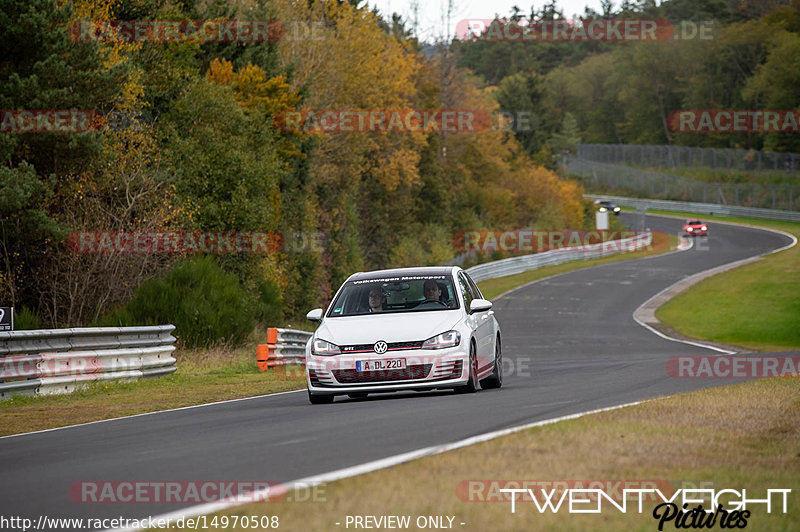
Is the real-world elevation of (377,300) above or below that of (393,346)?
above

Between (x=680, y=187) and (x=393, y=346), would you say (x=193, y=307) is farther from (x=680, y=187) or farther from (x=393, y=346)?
(x=680, y=187)

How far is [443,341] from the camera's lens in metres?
13.7

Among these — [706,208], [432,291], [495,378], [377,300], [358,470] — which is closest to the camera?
[358,470]

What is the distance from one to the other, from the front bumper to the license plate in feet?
0.08

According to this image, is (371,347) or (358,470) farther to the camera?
(371,347)

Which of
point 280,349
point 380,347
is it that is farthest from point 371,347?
point 280,349

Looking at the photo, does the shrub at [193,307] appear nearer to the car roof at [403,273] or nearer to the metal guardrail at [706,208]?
the car roof at [403,273]

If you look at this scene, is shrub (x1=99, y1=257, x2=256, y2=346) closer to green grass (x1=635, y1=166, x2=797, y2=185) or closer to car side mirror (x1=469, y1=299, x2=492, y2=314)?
car side mirror (x1=469, y1=299, x2=492, y2=314)

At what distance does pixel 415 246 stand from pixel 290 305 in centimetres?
2084

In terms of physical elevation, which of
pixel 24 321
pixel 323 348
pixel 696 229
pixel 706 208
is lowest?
pixel 706 208

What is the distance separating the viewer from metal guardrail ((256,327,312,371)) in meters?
23.9

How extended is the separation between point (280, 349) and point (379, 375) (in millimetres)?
Answer: 12475

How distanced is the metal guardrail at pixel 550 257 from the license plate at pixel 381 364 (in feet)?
149

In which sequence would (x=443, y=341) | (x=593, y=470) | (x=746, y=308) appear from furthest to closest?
1. (x=746, y=308)
2. (x=443, y=341)
3. (x=593, y=470)
